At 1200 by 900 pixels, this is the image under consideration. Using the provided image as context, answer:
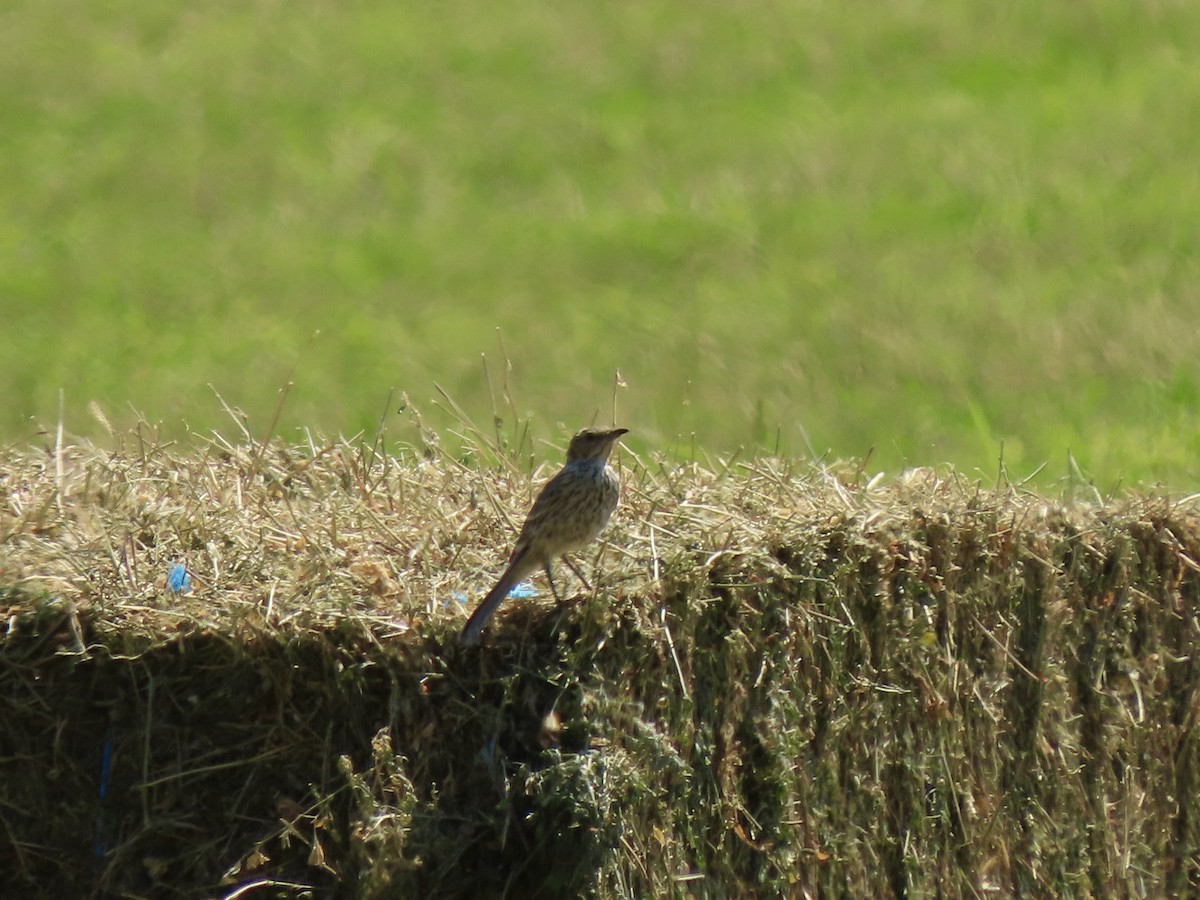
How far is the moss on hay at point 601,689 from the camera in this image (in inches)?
206

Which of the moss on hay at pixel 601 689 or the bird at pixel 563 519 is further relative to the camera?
the bird at pixel 563 519

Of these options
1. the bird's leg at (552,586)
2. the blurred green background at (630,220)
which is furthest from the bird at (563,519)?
the blurred green background at (630,220)

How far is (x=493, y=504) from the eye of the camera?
632 centimetres

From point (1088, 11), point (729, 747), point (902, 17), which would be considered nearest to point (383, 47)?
point (902, 17)

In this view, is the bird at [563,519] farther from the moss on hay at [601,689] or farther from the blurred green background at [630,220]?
the blurred green background at [630,220]

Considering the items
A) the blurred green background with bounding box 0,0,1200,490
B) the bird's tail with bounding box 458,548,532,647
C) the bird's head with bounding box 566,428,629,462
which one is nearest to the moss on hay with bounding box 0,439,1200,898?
the bird's tail with bounding box 458,548,532,647

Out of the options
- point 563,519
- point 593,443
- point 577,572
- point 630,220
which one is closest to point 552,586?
point 577,572

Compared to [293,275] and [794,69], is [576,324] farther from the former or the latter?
[794,69]

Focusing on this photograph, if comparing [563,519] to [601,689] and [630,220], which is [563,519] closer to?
[601,689]

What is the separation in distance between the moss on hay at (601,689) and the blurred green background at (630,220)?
3.50m

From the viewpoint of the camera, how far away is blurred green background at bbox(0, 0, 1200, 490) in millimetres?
11609

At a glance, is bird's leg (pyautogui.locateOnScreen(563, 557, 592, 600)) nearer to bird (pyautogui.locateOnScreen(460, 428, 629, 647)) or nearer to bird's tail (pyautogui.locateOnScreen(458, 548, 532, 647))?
bird (pyautogui.locateOnScreen(460, 428, 629, 647))

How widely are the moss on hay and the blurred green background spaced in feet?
11.5

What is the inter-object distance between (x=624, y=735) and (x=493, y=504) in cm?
128
